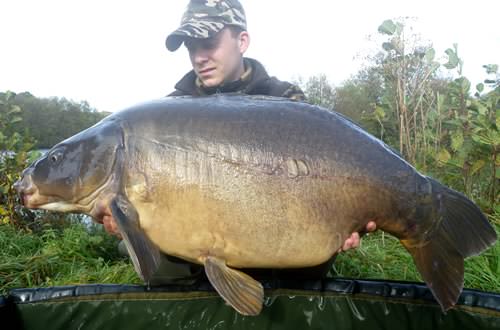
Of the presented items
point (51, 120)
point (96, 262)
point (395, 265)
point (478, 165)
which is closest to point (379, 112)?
point (478, 165)

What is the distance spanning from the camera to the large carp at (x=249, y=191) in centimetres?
149

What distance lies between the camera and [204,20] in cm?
228

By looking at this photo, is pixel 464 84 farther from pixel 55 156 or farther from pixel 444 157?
pixel 55 156

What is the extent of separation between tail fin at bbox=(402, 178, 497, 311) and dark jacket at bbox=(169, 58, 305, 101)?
1.11m

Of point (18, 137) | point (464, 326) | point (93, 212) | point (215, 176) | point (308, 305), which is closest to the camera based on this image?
point (215, 176)

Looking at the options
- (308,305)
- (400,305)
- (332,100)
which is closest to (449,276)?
(400,305)

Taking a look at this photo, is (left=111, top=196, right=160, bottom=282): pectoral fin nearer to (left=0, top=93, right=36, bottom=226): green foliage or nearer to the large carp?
the large carp

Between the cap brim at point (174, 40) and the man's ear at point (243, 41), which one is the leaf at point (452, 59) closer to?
the man's ear at point (243, 41)

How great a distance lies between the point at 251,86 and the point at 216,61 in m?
0.24

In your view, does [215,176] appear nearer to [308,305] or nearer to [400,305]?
[308,305]

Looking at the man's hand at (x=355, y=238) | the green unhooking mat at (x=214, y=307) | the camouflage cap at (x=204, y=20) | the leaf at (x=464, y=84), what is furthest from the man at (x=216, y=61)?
the leaf at (x=464, y=84)

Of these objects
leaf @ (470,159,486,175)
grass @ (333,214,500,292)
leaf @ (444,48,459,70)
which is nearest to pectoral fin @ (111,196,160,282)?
grass @ (333,214,500,292)

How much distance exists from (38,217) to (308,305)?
140 inches

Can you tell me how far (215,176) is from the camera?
59.0 inches
